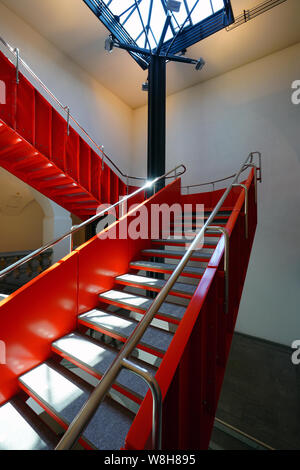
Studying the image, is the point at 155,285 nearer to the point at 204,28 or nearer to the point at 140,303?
the point at 140,303

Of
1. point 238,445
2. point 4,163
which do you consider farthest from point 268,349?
point 4,163

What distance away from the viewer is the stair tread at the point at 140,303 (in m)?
2.05

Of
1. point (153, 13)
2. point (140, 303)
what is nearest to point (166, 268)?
point (140, 303)

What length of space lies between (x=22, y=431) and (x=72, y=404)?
40 cm

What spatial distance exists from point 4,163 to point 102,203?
6.35ft

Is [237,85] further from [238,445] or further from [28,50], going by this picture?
[238,445]

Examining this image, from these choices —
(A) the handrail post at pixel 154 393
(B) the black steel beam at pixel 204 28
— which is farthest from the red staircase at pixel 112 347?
(B) the black steel beam at pixel 204 28

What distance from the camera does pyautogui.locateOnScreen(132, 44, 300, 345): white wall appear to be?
556 centimetres

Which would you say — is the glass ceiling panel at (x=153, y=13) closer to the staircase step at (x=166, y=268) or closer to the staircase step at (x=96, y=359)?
the staircase step at (x=166, y=268)

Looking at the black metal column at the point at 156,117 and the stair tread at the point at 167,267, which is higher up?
the black metal column at the point at 156,117

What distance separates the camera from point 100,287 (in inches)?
105

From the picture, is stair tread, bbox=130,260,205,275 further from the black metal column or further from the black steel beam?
the black steel beam

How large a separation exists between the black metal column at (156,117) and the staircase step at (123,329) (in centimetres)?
400

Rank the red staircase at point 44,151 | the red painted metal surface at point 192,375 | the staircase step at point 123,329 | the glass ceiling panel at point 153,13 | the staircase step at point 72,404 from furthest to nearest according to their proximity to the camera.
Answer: the glass ceiling panel at point 153,13, the red staircase at point 44,151, the staircase step at point 123,329, the staircase step at point 72,404, the red painted metal surface at point 192,375
